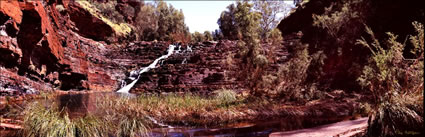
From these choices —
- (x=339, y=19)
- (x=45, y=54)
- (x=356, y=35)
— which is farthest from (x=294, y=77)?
(x=45, y=54)

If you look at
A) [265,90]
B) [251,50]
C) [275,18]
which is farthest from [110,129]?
[275,18]

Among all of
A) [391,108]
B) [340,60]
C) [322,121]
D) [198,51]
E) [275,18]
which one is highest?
[275,18]

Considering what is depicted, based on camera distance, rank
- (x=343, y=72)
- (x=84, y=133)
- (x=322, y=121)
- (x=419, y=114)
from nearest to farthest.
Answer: (x=84, y=133) < (x=419, y=114) < (x=322, y=121) < (x=343, y=72)

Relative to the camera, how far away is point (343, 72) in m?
24.9

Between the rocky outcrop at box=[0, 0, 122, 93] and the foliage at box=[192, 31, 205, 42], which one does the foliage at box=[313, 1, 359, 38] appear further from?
the foliage at box=[192, 31, 205, 42]

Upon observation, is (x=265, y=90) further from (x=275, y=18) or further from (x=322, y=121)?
(x=275, y=18)

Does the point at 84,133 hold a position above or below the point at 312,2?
below

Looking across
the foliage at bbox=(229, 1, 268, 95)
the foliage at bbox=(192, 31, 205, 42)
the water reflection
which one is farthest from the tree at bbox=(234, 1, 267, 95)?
the foliage at bbox=(192, 31, 205, 42)

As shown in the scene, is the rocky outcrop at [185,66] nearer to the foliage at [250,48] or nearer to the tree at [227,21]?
the foliage at [250,48]

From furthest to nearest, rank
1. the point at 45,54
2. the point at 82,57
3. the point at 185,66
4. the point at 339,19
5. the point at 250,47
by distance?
the point at 185,66 < the point at 82,57 < the point at 45,54 < the point at 339,19 < the point at 250,47

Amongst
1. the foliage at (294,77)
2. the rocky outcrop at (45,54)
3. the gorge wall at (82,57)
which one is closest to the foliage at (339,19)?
the gorge wall at (82,57)

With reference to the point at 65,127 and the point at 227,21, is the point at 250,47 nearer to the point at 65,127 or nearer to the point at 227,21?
the point at 65,127

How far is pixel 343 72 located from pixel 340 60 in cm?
162

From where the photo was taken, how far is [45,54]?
82.2ft
